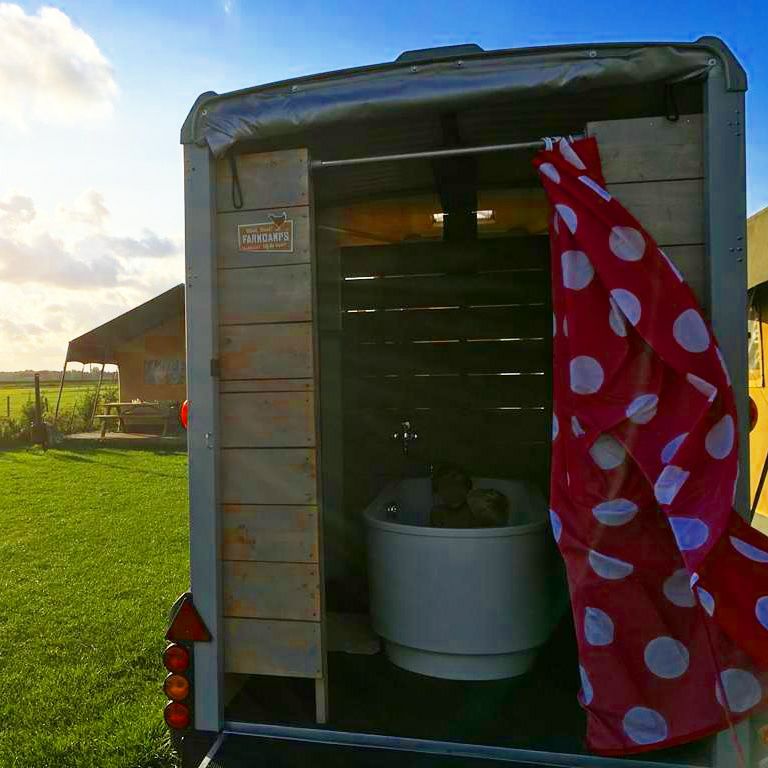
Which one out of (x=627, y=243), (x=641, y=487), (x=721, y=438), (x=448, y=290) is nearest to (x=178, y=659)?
(x=641, y=487)

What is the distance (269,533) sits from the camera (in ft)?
7.15

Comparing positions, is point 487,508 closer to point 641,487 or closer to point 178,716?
point 641,487

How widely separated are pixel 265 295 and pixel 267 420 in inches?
15.5

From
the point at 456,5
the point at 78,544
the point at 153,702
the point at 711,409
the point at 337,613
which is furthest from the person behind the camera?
the point at 78,544

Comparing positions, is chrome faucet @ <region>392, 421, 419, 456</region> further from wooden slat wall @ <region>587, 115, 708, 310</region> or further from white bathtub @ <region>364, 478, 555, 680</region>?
wooden slat wall @ <region>587, 115, 708, 310</region>

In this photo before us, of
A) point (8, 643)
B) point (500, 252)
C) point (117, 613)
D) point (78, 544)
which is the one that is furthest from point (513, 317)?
point (78, 544)

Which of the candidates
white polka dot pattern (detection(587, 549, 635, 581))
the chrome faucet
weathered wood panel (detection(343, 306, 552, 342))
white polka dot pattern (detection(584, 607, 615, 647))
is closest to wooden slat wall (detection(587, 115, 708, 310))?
white polka dot pattern (detection(587, 549, 635, 581))

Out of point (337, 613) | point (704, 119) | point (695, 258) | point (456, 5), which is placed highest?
point (456, 5)

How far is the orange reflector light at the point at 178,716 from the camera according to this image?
2131 millimetres

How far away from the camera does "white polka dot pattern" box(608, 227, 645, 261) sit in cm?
187

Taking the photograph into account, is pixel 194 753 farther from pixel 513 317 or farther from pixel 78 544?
pixel 78 544

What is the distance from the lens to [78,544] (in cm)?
586

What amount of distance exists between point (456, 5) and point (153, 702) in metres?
3.09

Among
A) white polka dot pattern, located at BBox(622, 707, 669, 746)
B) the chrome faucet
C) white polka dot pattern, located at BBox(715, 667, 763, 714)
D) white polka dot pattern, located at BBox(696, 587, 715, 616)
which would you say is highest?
the chrome faucet
